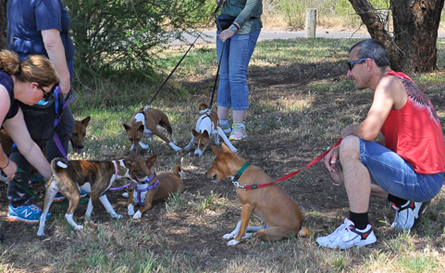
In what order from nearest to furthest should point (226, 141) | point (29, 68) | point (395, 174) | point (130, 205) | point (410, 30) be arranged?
point (29, 68) → point (395, 174) → point (130, 205) → point (226, 141) → point (410, 30)

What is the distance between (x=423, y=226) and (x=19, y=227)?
3580 millimetres

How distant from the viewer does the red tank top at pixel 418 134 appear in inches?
148

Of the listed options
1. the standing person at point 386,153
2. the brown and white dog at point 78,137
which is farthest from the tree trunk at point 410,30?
the standing person at point 386,153

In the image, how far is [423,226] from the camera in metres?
4.20

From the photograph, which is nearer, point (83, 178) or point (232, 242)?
point (232, 242)

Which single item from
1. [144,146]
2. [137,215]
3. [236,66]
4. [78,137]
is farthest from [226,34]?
[137,215]

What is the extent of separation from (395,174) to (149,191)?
7.50 ft

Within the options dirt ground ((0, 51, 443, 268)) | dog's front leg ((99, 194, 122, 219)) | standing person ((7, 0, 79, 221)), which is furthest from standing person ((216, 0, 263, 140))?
dog's front leg ((99, 194, 122, 219))

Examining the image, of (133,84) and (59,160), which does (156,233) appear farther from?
(133,84)

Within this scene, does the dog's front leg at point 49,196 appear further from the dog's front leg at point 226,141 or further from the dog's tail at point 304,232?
the dog's front leg at point 226,141

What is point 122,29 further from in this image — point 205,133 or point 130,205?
point 130,205

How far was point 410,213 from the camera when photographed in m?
4.04

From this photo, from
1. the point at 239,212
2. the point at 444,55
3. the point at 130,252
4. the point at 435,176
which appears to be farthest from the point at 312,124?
the point at 444,55

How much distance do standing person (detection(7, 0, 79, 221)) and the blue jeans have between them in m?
2.74
